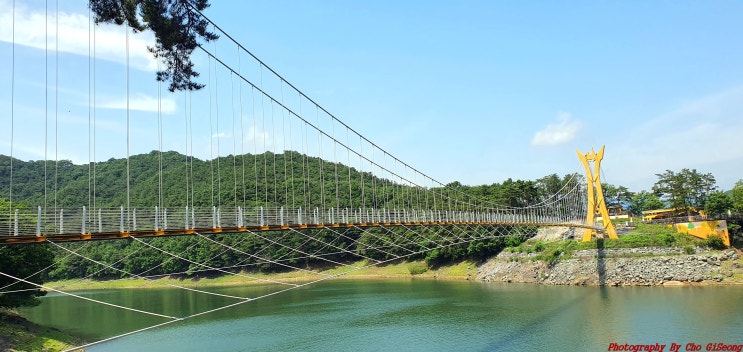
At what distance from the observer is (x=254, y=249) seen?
54.8 m

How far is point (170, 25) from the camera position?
1249 centimetres

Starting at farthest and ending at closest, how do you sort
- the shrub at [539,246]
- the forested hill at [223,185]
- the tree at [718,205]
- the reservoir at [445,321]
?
1. the forested hill at [223,185]
2. the shrub at [539,246]
3. the tree at [718,205]
4. the reservoir at [445,321]

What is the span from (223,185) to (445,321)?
39.1 meters

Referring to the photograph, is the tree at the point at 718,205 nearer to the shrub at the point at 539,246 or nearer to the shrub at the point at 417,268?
the shrub at the point at 539,246

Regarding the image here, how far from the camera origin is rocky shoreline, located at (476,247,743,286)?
3186cm

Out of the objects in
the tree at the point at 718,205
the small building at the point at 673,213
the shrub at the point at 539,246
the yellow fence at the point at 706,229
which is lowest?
the shrub at the point at 539,246

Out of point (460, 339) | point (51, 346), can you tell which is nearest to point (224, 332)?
point (51, 346)

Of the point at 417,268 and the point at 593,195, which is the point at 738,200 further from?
the point at 417,268

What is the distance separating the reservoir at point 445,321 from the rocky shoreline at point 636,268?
1.61 meters

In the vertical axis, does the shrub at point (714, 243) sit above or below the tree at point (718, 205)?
below

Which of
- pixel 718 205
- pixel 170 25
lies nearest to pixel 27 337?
pixel 170 25

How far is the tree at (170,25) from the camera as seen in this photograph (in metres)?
12.2

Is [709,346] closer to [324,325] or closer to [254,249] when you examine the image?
[324,325]

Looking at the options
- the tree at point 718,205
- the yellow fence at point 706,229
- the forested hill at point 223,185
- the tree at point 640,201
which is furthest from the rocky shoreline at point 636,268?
the tree at point 640,201
